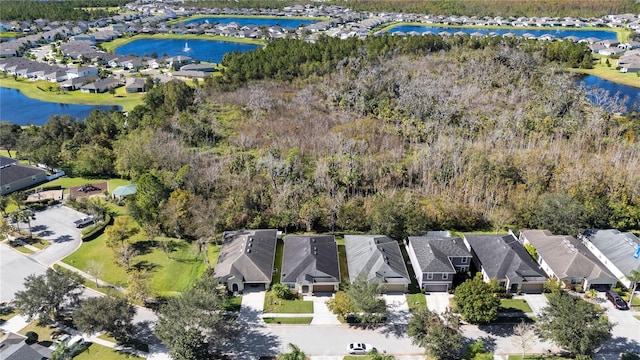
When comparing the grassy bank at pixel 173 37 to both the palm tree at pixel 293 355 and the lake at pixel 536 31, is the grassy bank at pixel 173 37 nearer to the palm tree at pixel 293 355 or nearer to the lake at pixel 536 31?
the lake at pixel 536 31

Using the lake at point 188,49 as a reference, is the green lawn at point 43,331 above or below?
below

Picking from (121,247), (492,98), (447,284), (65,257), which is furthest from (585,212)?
(65,257)

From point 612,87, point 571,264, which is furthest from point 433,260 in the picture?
point 612,87

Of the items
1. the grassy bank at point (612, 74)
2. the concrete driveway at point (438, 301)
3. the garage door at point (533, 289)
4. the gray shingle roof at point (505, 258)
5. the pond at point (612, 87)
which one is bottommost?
the concrete driveway at point (438, 301)

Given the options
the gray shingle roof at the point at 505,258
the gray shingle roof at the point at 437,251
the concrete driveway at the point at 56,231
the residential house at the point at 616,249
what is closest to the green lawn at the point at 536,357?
the gray shingle roof at the point at 505,258

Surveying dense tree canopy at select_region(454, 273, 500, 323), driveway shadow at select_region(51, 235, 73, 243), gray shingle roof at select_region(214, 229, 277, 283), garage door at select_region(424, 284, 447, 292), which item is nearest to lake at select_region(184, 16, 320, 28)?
driveway shadow at select_region(51, 235, 73, 243)

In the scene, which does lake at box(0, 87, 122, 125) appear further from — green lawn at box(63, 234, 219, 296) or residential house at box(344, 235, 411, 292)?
residential house at box(344, 235, 411, 292)
